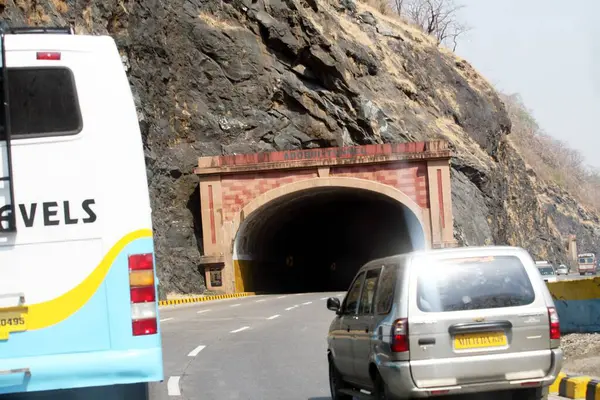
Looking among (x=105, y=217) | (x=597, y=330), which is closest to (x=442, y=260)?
(x=105, y=217)

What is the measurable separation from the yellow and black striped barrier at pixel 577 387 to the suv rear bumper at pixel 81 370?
15.9 feet

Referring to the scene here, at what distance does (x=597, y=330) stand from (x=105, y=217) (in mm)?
9791

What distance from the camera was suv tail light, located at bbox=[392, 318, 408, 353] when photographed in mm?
7500

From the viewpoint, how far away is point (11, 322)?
593cm

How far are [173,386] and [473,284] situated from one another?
484 centimetres

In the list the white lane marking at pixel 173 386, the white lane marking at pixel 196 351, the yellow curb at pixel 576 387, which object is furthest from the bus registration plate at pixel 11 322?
the white lane marking at pixel 196 351

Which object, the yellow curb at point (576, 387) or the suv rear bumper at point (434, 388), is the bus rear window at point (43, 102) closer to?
the suv rear bumper at point (434, 388)

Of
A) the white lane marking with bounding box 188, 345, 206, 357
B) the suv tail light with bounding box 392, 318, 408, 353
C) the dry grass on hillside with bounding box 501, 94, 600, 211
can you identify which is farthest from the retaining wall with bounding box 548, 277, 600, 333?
the dry grass on hillside with bounding box 501, 94, 600, 211

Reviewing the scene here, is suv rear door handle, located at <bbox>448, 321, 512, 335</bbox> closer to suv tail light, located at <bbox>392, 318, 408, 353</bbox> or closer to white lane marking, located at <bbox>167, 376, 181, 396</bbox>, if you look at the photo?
suv tail light, located at <bbox>392, 318, 408, 353</bbox>

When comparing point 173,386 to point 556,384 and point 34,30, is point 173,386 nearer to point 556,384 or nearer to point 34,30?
point 556,384

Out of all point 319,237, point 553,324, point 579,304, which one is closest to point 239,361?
point 579,304

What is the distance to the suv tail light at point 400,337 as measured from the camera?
7.50 metres

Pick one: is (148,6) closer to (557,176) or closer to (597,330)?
(597,330)

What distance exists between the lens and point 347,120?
51.9 metres
